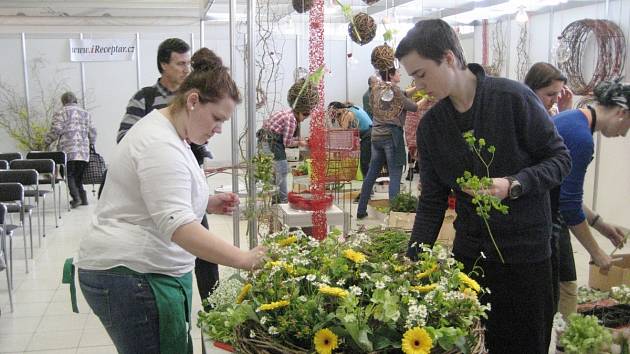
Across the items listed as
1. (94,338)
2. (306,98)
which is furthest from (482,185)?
(94,338)

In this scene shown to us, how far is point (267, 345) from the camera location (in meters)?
1.20

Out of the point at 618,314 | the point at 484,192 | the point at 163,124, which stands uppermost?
the point at 163,124

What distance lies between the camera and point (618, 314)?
2.69m

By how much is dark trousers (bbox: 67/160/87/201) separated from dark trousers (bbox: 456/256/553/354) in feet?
22.0

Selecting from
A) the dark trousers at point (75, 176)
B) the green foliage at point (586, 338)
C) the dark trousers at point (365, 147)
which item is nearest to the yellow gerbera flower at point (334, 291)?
the green foliage at point (586, 338)

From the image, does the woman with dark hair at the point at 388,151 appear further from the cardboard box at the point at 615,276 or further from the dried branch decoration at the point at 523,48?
the cardboard box at the point at 615,276

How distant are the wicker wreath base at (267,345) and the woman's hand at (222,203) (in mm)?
851

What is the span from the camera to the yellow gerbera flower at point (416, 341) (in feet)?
3.64

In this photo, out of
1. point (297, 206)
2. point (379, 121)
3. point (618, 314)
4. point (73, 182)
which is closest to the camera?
point (618, 314)

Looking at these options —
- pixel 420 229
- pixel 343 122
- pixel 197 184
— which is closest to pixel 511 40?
pixel 343 122

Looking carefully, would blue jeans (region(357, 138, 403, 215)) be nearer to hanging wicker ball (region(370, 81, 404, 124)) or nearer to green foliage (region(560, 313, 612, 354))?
hanging wicker ball (region(370, 81, 404, 124))

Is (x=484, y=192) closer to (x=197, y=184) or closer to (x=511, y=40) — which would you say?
(x=197, y=184)

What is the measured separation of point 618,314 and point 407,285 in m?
1.88

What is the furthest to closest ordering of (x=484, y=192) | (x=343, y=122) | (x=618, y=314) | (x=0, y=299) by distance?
(x=343, y=122) < (x=0, y=299) < (x=618, y=314) < (x=484, y=192)
